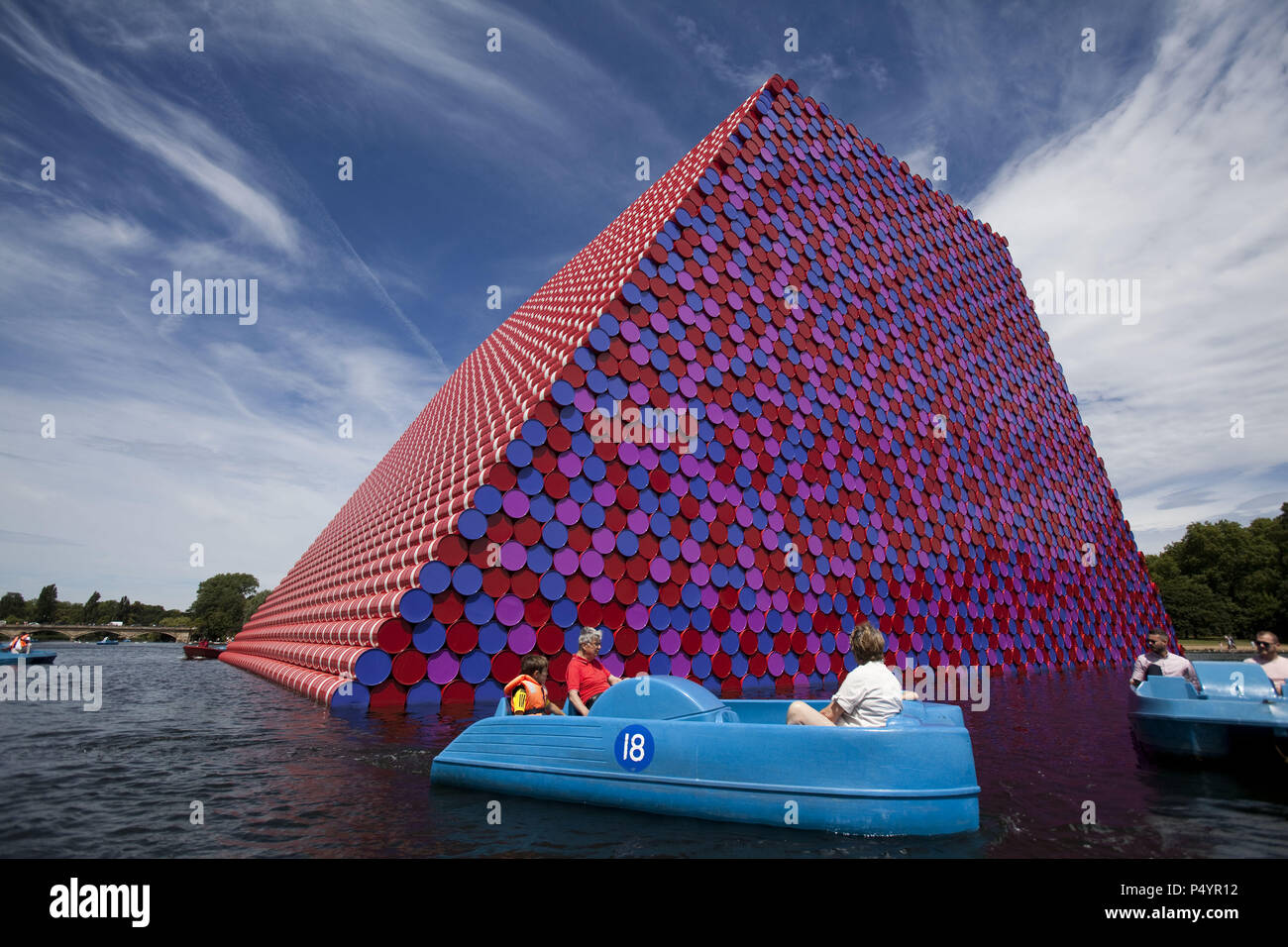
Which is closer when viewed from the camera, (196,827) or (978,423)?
(196,827)

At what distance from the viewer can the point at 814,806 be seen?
443 centimetres

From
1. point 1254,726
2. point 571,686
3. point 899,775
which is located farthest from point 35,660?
point 1254,726

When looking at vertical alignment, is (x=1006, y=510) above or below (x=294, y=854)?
above

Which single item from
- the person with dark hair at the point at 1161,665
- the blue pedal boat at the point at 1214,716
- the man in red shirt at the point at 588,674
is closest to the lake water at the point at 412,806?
the blue pedal boat at the point at 1214,716

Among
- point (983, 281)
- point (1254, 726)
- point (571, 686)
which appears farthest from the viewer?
point (983, 281)

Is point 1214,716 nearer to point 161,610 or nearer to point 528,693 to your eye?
point 528,693

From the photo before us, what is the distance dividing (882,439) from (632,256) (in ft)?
26.7

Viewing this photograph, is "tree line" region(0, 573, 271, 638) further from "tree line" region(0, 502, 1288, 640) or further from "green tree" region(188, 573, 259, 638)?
"tree line" region(0, 502, 1288, 640)

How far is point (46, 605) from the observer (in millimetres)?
114562

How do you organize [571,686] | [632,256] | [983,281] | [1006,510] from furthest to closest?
[983,281] → [1006,510] → [632,256] → [571,686]

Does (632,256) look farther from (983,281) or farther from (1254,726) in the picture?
(983,281)

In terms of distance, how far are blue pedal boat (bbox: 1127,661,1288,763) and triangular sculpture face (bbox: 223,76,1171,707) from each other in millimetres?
7717

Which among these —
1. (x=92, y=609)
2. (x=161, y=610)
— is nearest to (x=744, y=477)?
(x=92, y=609)

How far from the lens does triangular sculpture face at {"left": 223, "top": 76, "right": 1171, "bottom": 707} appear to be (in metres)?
11.9
